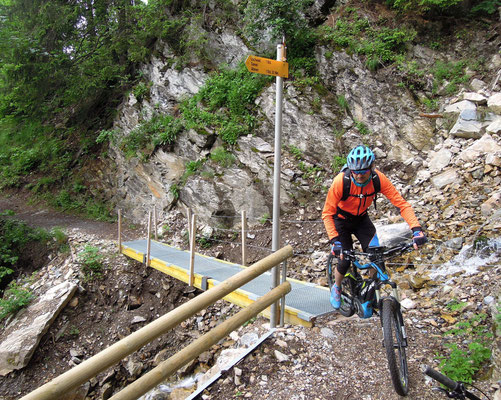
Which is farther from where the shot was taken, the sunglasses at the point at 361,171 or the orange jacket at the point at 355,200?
the orange jacket at the point at 355,200

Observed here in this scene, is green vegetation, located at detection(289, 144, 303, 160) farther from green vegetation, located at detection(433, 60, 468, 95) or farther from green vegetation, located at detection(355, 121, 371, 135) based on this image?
green vegetation, located at detection(433, 60, 468, 95)

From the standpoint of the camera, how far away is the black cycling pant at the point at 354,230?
127 inches

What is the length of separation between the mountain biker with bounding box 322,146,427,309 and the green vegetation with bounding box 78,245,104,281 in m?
7.70

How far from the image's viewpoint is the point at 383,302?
2.73 metres

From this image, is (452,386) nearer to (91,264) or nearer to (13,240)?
(91,264)

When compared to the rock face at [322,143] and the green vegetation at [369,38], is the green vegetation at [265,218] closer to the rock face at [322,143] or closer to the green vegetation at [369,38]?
the rock face at [322,143]

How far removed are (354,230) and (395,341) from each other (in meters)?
1.15

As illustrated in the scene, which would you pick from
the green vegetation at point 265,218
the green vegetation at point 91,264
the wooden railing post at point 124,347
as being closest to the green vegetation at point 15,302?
the green vegetation at point 91,264

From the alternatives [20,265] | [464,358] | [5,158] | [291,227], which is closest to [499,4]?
[291,227]

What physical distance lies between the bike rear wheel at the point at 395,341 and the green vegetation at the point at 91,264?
8.32 metres

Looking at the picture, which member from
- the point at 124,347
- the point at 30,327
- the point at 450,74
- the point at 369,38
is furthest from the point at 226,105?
the point at 124,347

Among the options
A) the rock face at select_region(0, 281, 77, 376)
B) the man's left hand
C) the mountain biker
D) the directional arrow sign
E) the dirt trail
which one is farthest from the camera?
the dirt trail

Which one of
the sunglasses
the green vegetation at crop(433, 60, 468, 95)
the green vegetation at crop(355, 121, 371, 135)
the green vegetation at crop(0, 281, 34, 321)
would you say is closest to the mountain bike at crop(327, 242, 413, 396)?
the sunglasses

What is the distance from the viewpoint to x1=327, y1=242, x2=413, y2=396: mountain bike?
255 centimetres
